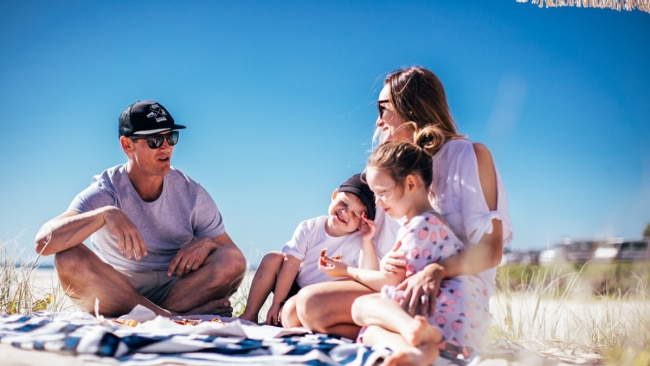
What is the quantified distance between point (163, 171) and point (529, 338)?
301 cm

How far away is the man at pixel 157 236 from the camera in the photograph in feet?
14.8

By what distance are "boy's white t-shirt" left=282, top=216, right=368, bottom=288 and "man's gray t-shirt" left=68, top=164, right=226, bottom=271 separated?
40.4 inches

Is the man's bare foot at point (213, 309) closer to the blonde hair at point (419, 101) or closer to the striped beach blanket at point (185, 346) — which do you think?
the striped beach blanket at point (185, 346)

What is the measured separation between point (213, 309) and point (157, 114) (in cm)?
162

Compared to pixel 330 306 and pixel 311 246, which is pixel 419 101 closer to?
pixel 330 306

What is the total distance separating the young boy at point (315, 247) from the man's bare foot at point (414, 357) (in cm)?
140

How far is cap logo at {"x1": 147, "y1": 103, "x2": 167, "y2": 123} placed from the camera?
16.1 feet

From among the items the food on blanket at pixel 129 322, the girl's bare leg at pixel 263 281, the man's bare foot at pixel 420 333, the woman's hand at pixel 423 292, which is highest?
the woman's hand at pixel 423 292

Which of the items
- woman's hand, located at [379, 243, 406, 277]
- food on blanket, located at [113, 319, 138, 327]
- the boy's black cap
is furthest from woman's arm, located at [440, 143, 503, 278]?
food on blanket, located at [113, 319, 138, 327]

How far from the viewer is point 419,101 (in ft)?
11.0

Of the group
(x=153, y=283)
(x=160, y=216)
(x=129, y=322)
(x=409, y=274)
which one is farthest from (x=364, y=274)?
(x=153, y=283)

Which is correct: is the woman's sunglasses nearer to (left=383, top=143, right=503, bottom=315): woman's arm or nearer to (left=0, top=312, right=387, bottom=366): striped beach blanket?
(left=383, top=143, right=503, bottom=315): woman's arm

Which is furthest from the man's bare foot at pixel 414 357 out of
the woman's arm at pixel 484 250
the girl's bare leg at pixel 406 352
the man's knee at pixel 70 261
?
the man's knee at pixel 70 261

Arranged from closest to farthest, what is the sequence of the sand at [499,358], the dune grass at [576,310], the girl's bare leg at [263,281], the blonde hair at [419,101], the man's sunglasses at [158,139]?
1. the sand at [499,358]
2. the blonde hair at [419,101]
3. the dune grass at [576,310]
4. the girl's bare leg at [263,281]
5. the man's sunglasses at [158,139]
